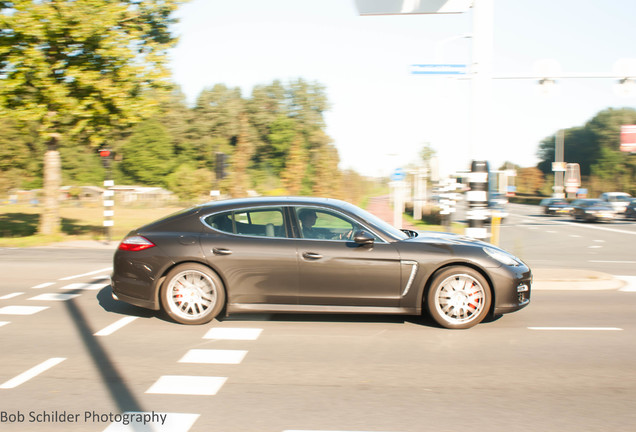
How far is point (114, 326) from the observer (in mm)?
6387

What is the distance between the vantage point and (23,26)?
1486cm

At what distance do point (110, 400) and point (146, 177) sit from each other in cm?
7662

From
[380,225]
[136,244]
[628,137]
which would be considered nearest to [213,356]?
[136,244]

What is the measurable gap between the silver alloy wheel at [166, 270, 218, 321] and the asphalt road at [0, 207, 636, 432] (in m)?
0.19

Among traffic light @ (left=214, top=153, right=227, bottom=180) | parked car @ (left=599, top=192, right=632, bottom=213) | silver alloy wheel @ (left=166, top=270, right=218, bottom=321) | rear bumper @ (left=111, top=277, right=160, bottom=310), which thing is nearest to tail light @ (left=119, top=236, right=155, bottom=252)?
rear bumper @ (left=111, top=277, right=160, bottom=310)

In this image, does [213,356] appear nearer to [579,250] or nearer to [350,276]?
[350,276]

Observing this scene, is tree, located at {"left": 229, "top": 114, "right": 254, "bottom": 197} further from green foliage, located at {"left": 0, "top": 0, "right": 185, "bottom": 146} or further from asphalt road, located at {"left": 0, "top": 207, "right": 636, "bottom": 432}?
asphalt road, located at {"left": 0, "top": 207, "right": 636, "bottom": 432}

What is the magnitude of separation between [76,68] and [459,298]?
44.5 ft

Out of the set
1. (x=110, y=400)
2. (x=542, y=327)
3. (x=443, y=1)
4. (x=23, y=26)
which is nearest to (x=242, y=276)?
(x=110, y=400)

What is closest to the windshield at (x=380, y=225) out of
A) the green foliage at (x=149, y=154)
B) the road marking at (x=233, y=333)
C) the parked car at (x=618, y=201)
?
the road marking at (x=233, y=333)

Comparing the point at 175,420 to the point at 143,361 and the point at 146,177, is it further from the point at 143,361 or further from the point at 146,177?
the point at 146,177

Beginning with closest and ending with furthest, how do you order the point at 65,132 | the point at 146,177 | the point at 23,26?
the point at 23,26
the point at 65,132
the point at 146,177

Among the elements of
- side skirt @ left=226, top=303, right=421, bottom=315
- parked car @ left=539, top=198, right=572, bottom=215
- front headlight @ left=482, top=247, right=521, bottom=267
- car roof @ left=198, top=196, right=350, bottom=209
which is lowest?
parked car @ left=539, top=198, right=572, bottom=215

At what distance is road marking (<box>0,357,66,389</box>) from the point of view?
4.44 meters
